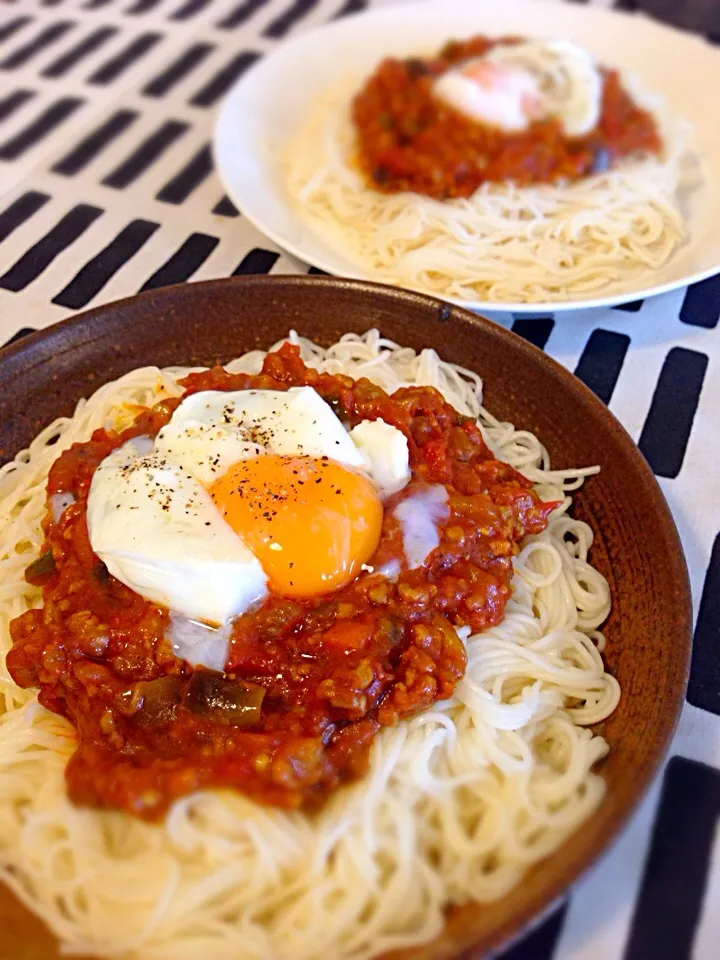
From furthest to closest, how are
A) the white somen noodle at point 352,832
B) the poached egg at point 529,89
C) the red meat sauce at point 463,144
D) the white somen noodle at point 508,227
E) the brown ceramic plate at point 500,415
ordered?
the poached egg at point 529,89
the red meat sauce at point 463,144
the white somen noodle at point 508,227
the white somen noodle at point 352,832
the brown ceramic plate at point 500,415

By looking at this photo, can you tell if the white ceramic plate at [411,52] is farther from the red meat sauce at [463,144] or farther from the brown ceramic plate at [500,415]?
the brown ceramic plate at [500,415]

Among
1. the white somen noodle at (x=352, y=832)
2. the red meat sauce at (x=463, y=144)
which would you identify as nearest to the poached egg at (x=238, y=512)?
the white somen noodle at (x=352, y=832)

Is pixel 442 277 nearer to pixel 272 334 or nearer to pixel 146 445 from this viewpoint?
pixel 272 334

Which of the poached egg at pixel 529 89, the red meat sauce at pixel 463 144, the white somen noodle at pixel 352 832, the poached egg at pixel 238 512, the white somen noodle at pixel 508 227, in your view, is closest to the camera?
the white somen noodle at pixel 352 832

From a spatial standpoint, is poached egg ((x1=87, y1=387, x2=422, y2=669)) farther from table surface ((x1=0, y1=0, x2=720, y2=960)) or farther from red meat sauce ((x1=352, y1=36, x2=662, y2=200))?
red meat sauce ((x1=352, y1=36, x2=662, y2=200))

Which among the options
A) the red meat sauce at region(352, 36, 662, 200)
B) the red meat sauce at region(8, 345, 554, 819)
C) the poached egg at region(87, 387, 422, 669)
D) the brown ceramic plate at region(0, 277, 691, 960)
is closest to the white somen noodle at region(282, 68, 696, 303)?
the red meat sauce at region(352, 36, 662, 200)

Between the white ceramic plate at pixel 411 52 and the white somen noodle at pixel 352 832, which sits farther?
the white ceramic plate at pixel 411 52
